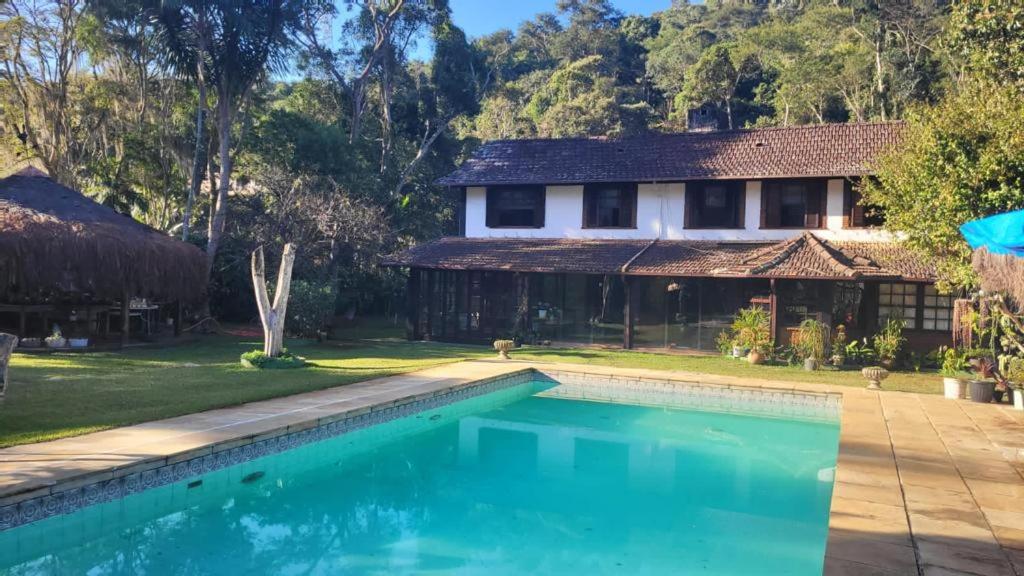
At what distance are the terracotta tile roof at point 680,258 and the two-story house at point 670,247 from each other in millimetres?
49

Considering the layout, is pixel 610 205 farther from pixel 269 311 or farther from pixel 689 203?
pixel 269 311

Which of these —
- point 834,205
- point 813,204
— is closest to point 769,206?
point 813,204

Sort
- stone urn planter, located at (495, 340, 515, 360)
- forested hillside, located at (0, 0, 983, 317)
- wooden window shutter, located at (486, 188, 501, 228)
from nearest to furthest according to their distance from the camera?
1. stone urn planter, located at (495, 340, 515, 360)
2. forested hillside, located at (0, 0, 983, 317)
3. wooden window shutter, located at (486, 188, 501, 228)

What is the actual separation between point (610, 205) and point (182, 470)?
14.5 metres

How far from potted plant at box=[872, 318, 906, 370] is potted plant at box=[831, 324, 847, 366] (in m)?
0.65

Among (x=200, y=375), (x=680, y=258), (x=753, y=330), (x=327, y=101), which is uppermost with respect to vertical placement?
(x=327, y=101)

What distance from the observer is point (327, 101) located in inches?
1093

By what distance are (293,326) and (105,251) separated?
4885mm

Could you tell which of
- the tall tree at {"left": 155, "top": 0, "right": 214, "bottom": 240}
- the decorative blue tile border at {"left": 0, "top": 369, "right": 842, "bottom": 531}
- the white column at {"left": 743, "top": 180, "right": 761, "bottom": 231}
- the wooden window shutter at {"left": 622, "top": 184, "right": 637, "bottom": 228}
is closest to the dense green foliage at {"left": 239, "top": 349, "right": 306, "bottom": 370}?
the decorative blue tile border at {"left": 0, "top": 369, "right": 842, "bottom": 531}

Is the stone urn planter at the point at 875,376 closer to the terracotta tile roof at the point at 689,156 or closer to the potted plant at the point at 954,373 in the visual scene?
the potted plant at the point at 954,373

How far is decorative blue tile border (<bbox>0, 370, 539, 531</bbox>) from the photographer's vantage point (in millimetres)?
5531

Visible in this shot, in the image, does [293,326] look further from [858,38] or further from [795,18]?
[795,18]

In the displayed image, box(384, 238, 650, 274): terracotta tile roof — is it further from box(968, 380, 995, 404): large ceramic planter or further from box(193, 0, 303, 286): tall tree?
box(968, 380, 995, 404): large ceramic planter

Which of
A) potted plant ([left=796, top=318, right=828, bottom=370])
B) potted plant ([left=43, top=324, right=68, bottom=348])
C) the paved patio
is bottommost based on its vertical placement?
the paved patio
